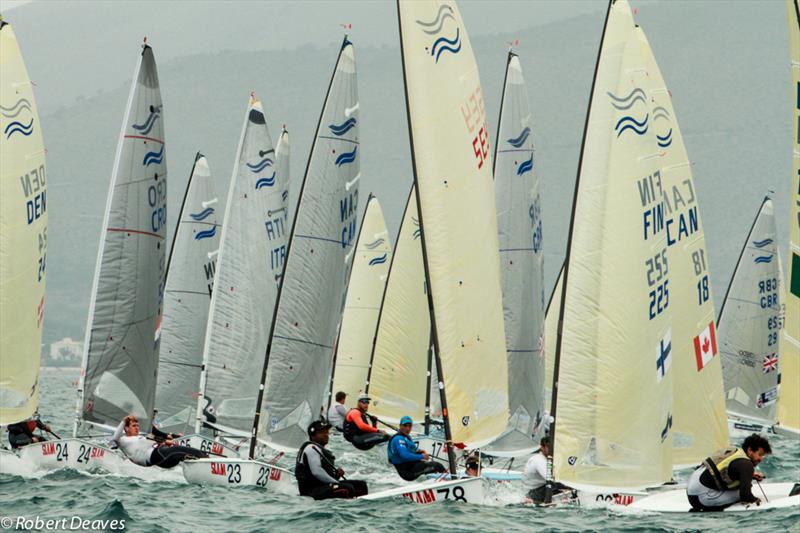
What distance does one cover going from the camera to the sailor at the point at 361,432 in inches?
771

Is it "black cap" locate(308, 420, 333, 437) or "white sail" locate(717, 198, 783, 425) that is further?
"white sail" locate(717, 198, 783, 425)

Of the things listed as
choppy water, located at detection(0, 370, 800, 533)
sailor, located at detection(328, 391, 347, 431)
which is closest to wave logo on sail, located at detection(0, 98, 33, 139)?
choppy water, located at detection(0, 370, 800, 533)

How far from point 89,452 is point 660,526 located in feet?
27.3

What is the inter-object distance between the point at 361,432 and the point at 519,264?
469 centimetres

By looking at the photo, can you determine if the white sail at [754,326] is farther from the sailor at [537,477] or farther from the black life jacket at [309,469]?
the black life jacket at [309,469]

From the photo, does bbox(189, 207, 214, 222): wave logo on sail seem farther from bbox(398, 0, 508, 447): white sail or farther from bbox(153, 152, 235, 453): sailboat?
bbox(398, 0, 508, 447): white sail

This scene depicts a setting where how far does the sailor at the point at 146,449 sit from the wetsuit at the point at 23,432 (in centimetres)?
178

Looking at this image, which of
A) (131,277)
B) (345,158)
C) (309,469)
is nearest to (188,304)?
(131,277)

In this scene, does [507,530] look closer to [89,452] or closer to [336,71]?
[89,452]

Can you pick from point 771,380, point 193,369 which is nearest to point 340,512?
point 193,369

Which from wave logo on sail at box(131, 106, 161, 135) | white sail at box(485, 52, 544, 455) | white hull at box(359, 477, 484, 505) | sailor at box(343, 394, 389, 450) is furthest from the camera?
white sail at box(485, 52, 544, 455)

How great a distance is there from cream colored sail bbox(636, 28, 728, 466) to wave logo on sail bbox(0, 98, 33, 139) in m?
8.82

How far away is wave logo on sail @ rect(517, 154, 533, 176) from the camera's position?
76.5 feet

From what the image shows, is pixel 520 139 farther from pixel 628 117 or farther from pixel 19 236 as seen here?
pixel 19 236
